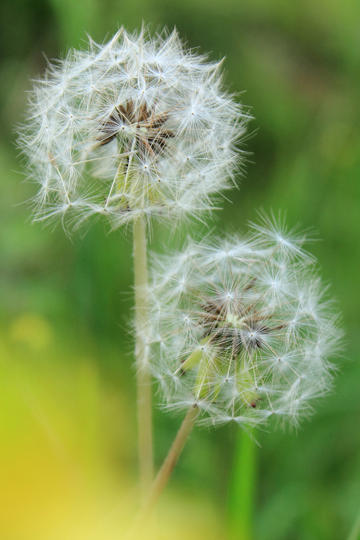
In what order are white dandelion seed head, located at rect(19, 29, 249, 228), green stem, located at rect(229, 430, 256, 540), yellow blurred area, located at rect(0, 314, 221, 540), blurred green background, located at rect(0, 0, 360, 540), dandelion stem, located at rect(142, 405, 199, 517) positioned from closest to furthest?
dandelion stem, located at rect(142, 405, 199, 517), white dandelion seed head, located at rect(19, 29, 249, 228), yellow blurred area, located at rect(0, 314, 221, 540), green stem, located at rect(229, 430, 256, 540), blurred green background, located at rect(0, 0, 360, 540)

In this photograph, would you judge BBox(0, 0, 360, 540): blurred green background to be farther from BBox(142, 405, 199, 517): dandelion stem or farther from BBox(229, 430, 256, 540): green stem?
BBox(142, 405, 199, 517): dandelion stem

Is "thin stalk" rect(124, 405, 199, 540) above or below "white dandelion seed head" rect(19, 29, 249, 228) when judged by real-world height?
below

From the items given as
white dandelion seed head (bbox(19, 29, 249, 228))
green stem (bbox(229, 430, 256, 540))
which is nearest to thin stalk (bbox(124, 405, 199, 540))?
green stem (bbox(229, 430, 256, 540))

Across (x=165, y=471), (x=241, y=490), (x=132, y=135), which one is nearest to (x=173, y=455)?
(x=165, y=471)

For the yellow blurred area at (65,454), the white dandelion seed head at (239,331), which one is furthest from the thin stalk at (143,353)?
the yellow blurred area at (65,454)

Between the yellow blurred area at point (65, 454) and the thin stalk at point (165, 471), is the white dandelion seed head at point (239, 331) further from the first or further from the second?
the yellow blurred area at point (65, 454)

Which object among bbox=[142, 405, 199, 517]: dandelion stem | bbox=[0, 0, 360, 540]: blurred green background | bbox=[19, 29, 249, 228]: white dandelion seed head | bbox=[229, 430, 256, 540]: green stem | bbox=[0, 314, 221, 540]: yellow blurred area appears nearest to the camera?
bbox=[142, 405, 199, 517]: dandelion stem

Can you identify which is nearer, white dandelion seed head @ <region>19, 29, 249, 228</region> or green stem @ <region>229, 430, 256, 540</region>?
white dandelion seed head @ <region>19, 29, 249, 228</region>
